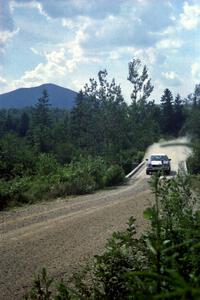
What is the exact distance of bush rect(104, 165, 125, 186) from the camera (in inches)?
1216

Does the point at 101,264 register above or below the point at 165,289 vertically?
below

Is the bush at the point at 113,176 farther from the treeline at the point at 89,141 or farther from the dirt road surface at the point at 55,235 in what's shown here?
the dirt road surface at the point at 55,235

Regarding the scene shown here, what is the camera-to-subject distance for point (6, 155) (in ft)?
118

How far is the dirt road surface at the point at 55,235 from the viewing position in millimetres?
8867

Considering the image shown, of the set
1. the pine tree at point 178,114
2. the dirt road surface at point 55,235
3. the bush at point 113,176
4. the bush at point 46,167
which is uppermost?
the pine tree at point 178,114

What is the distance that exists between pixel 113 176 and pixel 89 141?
56.3 metres

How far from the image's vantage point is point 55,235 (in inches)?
493

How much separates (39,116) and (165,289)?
123657mm

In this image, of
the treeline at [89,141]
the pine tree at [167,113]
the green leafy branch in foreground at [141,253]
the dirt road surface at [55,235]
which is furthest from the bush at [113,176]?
the pine tree at [167,113]

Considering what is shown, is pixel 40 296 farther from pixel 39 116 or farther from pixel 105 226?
pixel 39 116

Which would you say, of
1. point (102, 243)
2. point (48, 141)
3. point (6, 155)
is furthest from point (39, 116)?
point (102, 243)

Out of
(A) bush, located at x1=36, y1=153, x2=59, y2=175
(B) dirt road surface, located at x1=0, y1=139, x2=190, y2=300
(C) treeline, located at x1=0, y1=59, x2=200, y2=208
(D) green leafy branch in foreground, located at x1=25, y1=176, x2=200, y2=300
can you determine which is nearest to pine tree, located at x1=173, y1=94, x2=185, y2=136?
(C) treeline, located at x1=0, y1=59, x2=200, y2=208

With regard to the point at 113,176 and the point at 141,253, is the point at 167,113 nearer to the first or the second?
the point at 113,176

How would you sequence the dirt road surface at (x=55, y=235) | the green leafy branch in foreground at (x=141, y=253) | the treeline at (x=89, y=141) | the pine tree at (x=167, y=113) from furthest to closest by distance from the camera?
the pine tree at (x=167, y=113), the treeline at (x=89, y=141), the dirt road surface at (x=55, y=235), the green leafy branch in foreground at (x=141, y=253)
